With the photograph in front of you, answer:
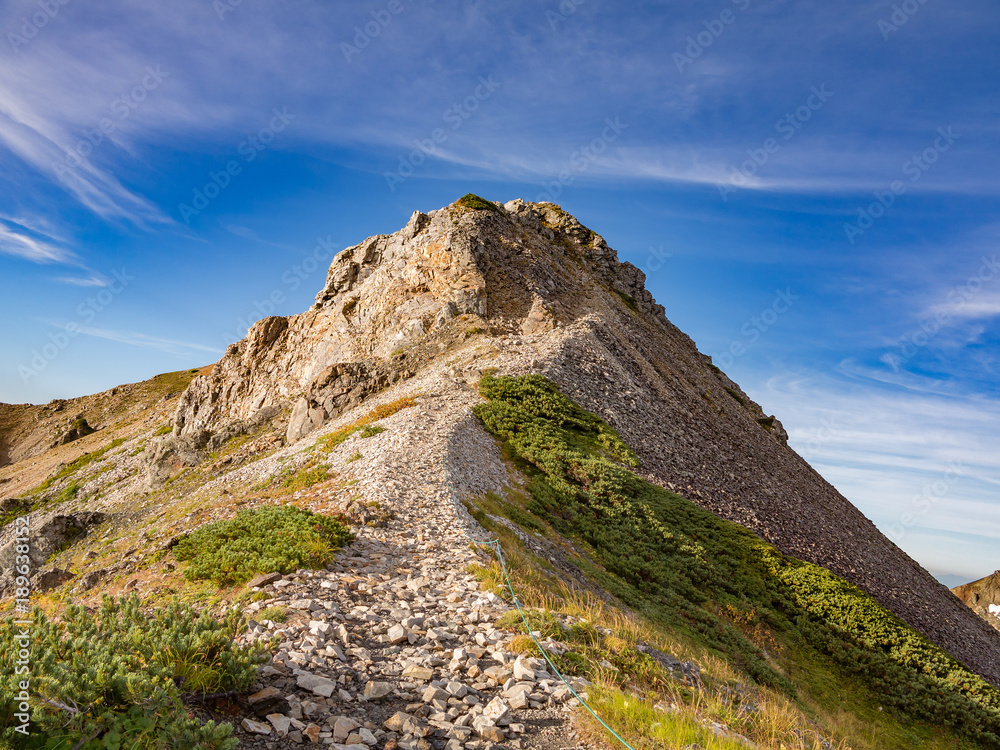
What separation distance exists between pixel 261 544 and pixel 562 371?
23541 millimetres

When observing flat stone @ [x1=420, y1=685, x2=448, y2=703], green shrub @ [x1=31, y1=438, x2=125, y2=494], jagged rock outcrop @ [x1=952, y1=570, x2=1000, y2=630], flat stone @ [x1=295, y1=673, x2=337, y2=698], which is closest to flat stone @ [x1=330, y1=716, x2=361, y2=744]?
flat stone @ [x1=295, y1=673, x2=337, y2=698]

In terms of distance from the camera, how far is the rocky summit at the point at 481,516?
8000mm

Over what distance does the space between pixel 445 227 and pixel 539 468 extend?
28.5 meters

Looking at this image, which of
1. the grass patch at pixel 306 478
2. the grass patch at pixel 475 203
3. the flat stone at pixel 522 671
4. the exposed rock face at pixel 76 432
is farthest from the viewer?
the exposed rock face at pixel 76 432

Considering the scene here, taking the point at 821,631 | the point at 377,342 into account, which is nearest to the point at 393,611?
the point at 821,631

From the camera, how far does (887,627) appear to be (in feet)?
75.3

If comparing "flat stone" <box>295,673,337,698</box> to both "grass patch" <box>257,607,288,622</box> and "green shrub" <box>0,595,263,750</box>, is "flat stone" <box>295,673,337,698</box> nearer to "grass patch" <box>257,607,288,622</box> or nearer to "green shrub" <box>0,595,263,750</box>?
"green shrub" <box>0,595,263,750</box>

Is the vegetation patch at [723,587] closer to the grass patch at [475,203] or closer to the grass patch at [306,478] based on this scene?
the grass patch at [306,478]

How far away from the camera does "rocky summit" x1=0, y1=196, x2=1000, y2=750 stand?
800 cm

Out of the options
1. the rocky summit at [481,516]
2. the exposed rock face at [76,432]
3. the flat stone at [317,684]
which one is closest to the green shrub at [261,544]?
the rocky summit at [481,516]

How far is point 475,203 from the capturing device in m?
49.9

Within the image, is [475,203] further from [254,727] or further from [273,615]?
[254,727]

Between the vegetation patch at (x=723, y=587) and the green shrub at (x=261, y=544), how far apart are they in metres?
9.09

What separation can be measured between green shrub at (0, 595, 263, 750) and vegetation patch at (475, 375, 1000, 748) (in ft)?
41.9
